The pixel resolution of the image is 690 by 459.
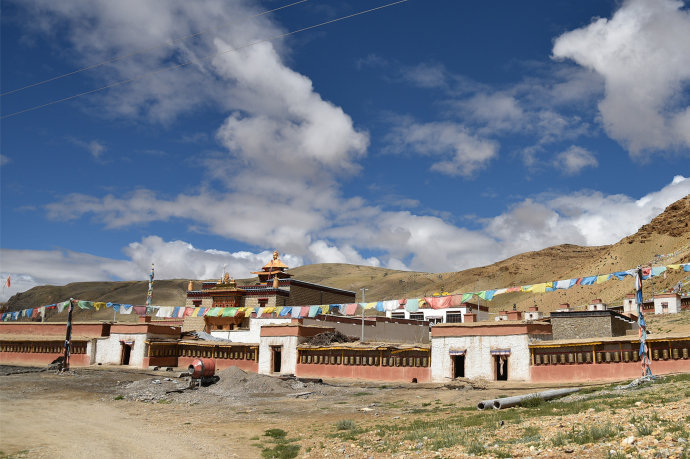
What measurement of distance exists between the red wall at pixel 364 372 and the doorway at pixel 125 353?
1418 centimetres

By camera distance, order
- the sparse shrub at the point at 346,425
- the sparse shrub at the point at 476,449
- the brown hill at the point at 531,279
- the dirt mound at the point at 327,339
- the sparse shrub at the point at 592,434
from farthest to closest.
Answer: the brown hill at the point at 531,279 < the dirt mound at the point at 327,339 < the sparse shrub at the point at 346,425 < the sparse shrub at the point at 476,449 < the sparse shrub at the point at 592,434

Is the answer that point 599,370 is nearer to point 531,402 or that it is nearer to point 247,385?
point 531,402

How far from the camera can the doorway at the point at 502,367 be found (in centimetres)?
2704

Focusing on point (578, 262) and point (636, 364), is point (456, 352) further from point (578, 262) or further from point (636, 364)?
point (578, 262)

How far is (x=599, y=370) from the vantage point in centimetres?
2417

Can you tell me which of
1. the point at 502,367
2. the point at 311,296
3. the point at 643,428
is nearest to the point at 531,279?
the point at 311,296

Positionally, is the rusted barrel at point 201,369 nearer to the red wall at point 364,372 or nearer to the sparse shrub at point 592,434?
the red wall at point 364,372

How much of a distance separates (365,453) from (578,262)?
138780mm

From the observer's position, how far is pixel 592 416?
12102 millimetres

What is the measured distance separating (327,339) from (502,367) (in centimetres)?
1078

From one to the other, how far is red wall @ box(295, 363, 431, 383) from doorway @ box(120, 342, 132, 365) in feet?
46.5

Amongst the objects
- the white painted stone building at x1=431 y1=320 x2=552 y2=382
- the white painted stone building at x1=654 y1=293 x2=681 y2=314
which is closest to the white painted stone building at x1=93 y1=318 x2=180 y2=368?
the white painted stone building at x1=431 y1=320 x2=552 y2=382

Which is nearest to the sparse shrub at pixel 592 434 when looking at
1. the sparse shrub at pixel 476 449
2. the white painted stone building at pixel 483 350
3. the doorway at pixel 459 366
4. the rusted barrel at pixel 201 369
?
the sparse shrub at pixel 476 449

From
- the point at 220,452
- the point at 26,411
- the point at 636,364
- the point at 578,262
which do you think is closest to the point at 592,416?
the point at 220,452
